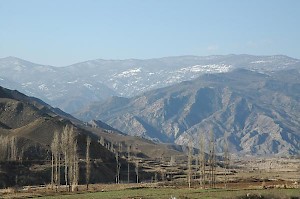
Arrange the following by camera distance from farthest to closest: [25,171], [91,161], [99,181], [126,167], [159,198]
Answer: [126,167] < [91,161] < [99,181] < [25,171] < [159,198]

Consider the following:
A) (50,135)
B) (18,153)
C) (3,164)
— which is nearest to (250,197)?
(3,164)

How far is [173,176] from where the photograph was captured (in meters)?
179

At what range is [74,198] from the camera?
7325 cm

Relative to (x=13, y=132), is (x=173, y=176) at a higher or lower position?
lower

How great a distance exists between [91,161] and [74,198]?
9664cm

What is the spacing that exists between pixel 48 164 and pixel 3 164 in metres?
15.9

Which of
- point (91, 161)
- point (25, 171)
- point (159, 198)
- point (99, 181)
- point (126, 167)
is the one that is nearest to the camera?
point (159, 198)

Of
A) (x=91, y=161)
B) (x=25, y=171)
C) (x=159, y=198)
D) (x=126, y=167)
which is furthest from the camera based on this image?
(x=126, y=167)

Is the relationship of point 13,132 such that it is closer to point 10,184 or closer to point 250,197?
point 10,184

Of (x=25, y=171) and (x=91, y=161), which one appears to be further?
(x=91, y=161)

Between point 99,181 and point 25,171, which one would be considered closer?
point 25,171

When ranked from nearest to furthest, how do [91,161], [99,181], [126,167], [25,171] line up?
[25,171]
[99,181]
[91,161]
[126,167]

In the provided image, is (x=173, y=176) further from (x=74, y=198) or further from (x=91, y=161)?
(x=74, y=198)

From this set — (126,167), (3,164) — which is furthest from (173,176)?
(3,164)
